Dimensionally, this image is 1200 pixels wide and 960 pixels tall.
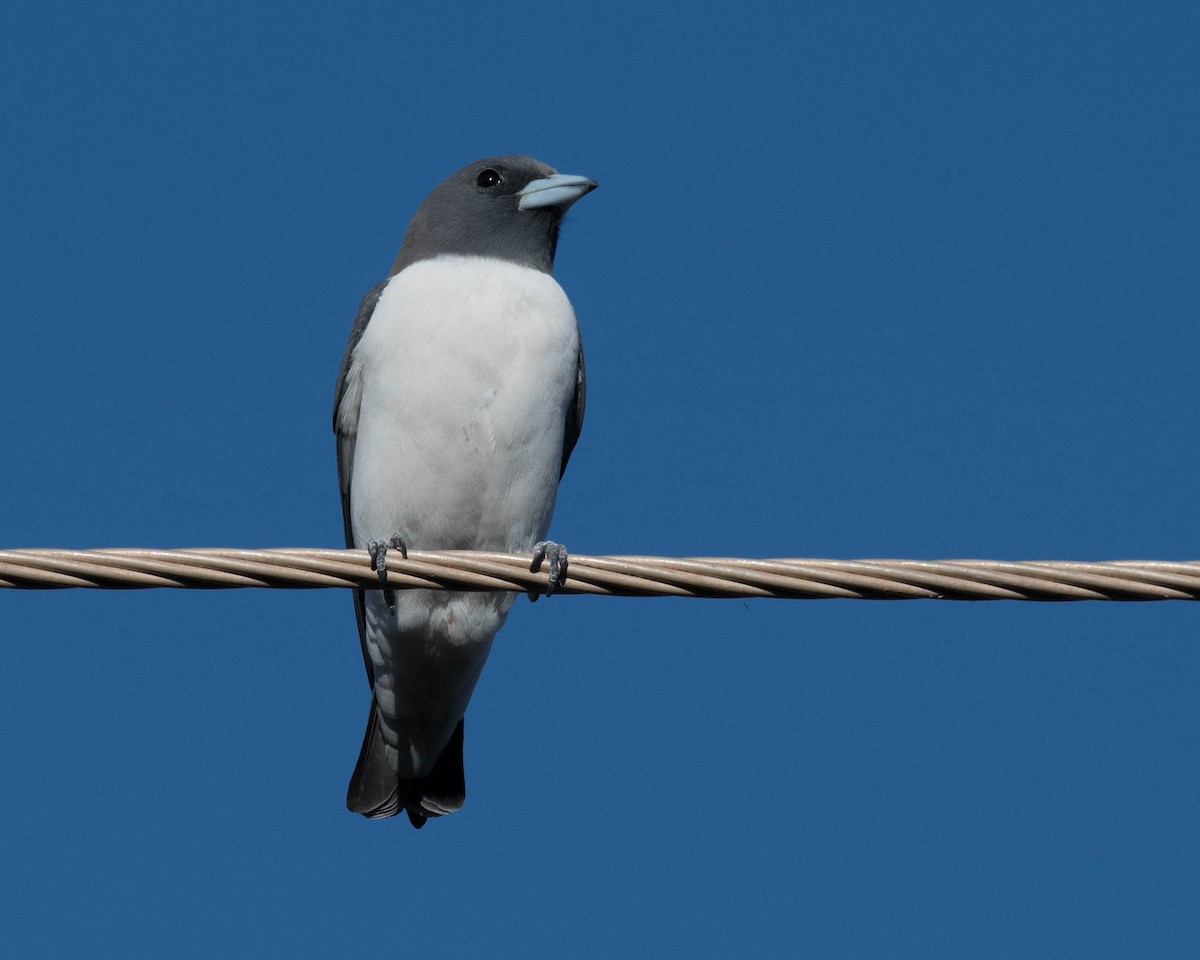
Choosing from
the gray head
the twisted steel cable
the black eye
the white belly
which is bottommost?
the twisted steel cable

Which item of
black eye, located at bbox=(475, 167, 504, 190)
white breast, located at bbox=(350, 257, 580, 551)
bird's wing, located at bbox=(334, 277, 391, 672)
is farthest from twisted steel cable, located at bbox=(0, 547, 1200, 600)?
black eye, located at bbox=(475, 167, 504, 190)

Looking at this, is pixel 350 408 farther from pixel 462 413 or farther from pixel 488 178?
pixel 488 178

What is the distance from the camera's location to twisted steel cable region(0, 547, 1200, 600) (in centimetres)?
408

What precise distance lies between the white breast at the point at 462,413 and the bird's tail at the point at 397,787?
1241 mm

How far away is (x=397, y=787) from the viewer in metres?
7.65

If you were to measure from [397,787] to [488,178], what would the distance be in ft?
9.71

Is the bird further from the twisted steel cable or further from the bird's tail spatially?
the twisted steel cable

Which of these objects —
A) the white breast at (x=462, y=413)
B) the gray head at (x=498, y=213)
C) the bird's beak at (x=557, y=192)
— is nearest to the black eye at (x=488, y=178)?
the gray head at (x=498, y=213)

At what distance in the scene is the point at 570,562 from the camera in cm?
433

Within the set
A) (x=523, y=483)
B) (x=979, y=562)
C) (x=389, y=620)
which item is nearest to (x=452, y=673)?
(x=389, y=620)

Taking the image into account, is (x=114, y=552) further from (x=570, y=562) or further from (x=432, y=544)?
(x=432, y=544)

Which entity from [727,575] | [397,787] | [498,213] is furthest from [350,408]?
[727,575]

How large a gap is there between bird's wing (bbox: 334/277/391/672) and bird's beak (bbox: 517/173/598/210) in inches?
32.0

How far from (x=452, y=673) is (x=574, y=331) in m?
1.68
